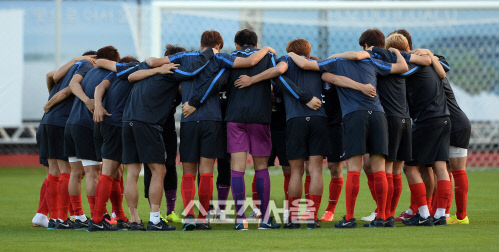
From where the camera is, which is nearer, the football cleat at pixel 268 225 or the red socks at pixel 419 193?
the football cleat at pixel 268 225

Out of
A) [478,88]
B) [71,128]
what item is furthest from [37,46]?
[71,128]

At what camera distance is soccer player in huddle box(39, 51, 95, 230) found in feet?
27.2

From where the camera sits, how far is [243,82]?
24.5 feet

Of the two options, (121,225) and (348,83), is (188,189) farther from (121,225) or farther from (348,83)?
(348,83)

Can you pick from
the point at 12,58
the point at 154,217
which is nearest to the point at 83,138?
the point at 154,217

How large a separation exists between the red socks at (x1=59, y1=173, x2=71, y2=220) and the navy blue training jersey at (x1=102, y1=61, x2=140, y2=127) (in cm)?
107

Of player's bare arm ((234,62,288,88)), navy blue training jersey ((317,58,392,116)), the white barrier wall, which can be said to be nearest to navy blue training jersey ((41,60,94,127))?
player's bare arm ((234,62,288,88))

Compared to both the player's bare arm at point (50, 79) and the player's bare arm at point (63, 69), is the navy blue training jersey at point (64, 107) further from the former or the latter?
the player's bare arm at point (50, 79)

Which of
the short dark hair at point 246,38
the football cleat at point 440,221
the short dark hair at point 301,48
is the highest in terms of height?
the short dark hair at point 246,38

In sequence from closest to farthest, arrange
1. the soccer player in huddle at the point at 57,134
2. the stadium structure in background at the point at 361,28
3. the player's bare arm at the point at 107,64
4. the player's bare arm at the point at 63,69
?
the player's bare arm at the point at 107,64 → the soccer player in huddle at the point at 57,134 → the player's bare arm at the point at 63,69 → the stadium structure in background at the point at 361,28

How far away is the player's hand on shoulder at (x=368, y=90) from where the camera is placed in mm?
7336

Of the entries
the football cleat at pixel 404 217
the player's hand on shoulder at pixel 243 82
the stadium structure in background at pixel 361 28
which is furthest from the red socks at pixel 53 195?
the stadium structure in background at pixel 361 28

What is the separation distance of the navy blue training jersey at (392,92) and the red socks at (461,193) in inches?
41.6

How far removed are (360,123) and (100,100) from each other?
2.90 metres
